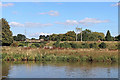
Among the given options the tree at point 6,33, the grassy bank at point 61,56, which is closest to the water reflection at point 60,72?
the grassy bank at point 61,56

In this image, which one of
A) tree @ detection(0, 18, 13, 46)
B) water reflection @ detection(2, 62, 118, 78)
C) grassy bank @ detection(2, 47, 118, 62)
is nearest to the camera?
water reflection @ detection(2, 62, 118, 78)

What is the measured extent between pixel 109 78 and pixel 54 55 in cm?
1149

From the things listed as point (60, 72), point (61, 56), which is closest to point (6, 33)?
point (61, 56)

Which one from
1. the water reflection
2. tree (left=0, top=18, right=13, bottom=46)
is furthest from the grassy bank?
tree (left=0, top=18, right=13, bottom=46)

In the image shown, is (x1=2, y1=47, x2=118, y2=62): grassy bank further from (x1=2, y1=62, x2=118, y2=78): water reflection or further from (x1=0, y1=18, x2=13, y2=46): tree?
(x1=0, y1=18, x2=13, y2=46): tree

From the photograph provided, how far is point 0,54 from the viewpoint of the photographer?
25.1 metres

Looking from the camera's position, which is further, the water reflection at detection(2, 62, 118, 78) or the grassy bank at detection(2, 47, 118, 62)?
the grassy bank at detection(2, 47, 118, 62)

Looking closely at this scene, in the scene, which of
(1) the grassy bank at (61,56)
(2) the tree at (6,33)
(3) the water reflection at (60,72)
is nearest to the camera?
(3) the water reflection at (60,72)

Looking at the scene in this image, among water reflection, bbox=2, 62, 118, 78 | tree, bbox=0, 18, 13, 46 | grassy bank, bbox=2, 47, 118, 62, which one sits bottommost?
water reflection, bbox=2, 62, 118, 78

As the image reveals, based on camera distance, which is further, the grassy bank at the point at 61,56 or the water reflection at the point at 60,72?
the grassy bank at the point at 61,56

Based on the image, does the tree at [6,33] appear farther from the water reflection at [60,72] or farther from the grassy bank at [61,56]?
the water reflection at [60,72]

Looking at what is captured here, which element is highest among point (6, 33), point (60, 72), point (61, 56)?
point (6, 33)

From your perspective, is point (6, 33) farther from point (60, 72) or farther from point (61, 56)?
point (60, 72)

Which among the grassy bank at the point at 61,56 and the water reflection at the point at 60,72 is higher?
the grassy bank at the point at 61,56
